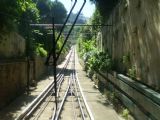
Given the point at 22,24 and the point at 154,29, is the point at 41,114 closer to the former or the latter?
the point at 154,29

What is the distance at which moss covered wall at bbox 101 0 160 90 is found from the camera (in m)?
12.1

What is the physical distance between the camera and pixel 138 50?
15180 mm

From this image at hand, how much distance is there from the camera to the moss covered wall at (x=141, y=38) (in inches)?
478

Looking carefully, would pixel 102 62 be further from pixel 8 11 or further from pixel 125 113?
pixel 125 113

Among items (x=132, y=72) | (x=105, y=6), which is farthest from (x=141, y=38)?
(x=105, y=6)

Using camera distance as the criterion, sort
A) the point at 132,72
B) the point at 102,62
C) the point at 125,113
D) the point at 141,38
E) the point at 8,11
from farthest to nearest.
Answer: the point at 102,62 < the point at 8,11 < the point at 132,72 < the point at 125,113 < the point at 141,38

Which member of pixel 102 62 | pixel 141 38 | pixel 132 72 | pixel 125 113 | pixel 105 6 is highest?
pixel 105 6

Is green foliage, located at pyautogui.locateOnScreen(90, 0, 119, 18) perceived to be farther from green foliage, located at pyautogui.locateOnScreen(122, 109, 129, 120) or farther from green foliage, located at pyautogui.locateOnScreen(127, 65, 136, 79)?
green foliage, located at pyautogui.locateOnScreen(122, 109, 129, 120)

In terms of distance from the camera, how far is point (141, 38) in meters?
14.4

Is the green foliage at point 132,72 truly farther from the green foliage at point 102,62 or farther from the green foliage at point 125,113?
the green foliage at point 102,62

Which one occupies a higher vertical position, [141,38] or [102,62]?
[141,38]

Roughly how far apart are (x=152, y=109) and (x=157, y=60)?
5.21ft

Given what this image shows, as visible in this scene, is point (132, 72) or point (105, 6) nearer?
point (132, 72)

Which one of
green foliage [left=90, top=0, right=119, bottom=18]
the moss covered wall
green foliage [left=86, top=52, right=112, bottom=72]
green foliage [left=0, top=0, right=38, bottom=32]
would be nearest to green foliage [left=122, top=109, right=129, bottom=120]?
the moss covered wall
